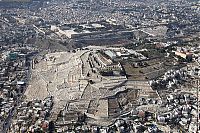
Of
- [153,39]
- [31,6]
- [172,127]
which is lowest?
[172,127]

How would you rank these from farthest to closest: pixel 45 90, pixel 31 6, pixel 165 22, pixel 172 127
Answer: pixel 31 6 → pixel 165 22 → pixel 45 90 → pixel 172 127

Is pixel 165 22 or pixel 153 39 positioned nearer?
pixel 153 39

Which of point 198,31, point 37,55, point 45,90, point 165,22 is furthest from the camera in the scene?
point 165,22

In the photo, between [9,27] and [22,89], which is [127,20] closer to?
[9,27]

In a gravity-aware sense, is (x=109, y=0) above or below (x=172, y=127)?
above

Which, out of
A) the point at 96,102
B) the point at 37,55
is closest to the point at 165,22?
the point at 37,55

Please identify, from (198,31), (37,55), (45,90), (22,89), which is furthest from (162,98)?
(198,31)
